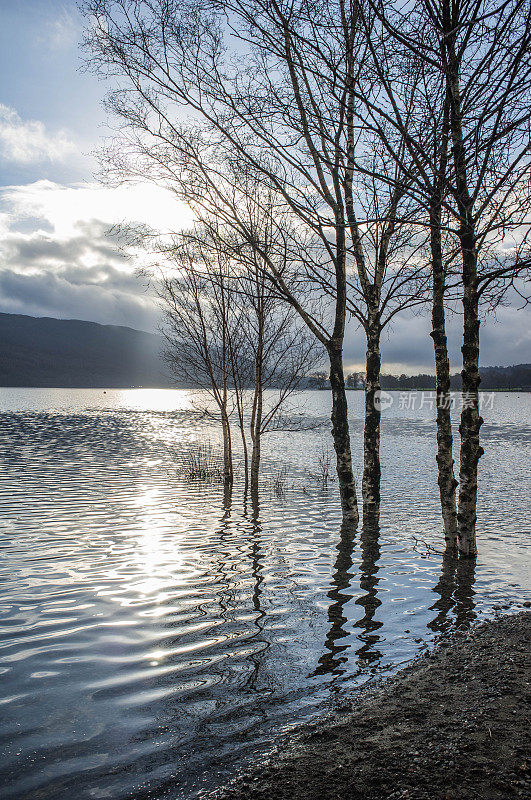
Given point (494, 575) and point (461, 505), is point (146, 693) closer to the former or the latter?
point (461, 505)

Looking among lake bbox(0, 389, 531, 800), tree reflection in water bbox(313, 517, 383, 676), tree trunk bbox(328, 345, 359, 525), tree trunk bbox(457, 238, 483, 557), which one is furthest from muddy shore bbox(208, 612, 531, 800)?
tree trunk bbox(328, 345, 359, 525)

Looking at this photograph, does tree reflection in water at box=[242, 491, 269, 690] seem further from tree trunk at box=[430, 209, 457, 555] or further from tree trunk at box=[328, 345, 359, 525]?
tree trunk at box=[430, 209, 457, 555]

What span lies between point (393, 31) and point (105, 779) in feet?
25.9

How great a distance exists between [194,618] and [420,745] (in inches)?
193

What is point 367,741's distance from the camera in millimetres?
4656

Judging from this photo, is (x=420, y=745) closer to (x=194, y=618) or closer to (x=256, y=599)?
(x=194, y=618)

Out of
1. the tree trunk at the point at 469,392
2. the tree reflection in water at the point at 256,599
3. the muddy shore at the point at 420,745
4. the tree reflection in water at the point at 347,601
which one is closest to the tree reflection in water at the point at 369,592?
the tree reflection in water at the point at 347,601

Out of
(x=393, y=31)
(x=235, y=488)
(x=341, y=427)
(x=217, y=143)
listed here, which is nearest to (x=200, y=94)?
(x=217, y=143)

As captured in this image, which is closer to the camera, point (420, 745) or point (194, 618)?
point (420, 745)

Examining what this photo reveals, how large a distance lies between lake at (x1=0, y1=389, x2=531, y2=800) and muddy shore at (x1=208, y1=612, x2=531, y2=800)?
20.4 inches

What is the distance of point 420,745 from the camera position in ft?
14.6

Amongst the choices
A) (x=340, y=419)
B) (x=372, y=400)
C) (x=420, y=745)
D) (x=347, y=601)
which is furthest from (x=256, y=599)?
(x=372, y=400)

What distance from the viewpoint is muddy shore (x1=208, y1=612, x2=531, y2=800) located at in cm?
384

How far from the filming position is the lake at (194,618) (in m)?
5.13
